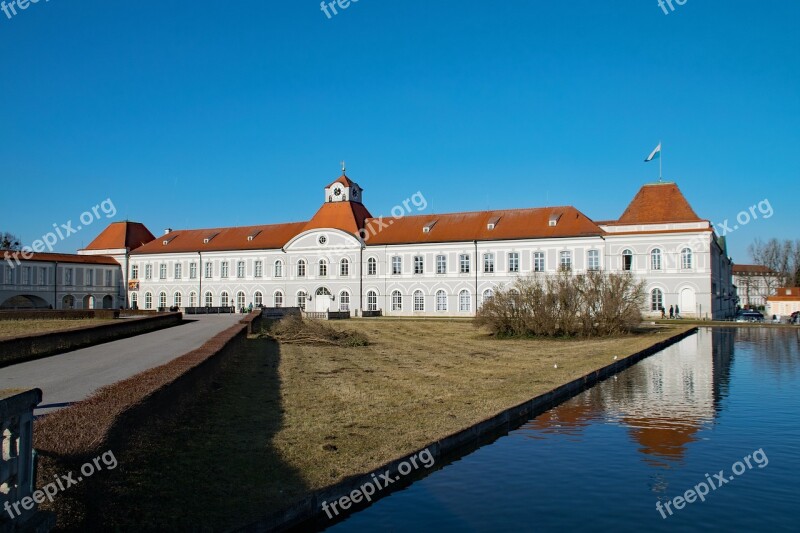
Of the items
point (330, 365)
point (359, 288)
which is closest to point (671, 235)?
point (359, 288)

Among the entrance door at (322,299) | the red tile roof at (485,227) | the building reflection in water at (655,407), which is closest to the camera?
the building reflection in water at (655,407)

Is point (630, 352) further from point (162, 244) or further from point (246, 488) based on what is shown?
point (162, 244)

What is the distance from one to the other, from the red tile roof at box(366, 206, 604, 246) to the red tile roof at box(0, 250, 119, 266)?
95.5 ft

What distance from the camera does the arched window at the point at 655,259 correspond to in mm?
50406

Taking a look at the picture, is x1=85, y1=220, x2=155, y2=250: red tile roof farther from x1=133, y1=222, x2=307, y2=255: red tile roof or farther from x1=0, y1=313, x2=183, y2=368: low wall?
x1=0, y1=313, x2=183, y2=368: low wall

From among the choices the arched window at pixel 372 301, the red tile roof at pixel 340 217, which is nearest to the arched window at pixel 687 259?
the arched window at pixel 372 301

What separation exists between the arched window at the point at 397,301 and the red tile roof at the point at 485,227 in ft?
14.9

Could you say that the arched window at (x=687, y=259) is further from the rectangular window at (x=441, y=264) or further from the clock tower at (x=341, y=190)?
the clock tower at (x=341, y=190)

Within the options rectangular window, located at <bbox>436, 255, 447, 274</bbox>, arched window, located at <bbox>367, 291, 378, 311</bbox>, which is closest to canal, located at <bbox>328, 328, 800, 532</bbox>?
rectangular window, located at <bbox>436, 255, 447, 274</bbox>

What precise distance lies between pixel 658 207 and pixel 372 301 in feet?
82.0

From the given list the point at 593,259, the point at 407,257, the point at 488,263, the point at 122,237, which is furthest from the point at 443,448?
the point at 122,237

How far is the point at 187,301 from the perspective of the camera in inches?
2707

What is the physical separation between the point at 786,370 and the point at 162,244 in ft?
206

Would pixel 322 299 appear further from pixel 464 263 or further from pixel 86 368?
pixel 86 368
